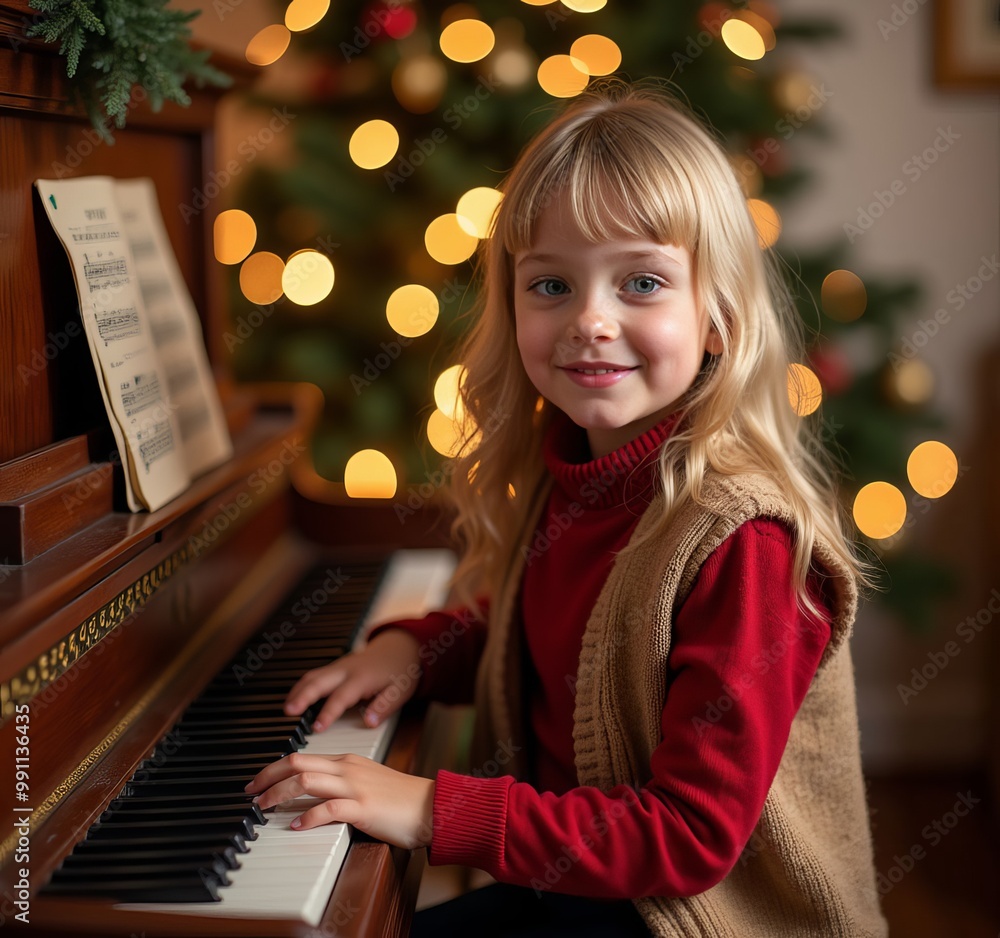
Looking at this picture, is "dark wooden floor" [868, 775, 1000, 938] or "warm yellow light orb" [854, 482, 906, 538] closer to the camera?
"dark wooden floor" [868, 775, 1000, 938]

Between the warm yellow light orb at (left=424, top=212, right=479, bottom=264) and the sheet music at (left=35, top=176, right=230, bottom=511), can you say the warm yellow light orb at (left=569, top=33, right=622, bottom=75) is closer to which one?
the warm yellow light orb at (left=424, top=212, right=479, bottom=264)

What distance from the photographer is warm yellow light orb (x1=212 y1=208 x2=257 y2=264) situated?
99.7 inches

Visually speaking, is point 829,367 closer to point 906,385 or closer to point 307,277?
point 906,385

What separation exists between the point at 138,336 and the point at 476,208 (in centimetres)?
126

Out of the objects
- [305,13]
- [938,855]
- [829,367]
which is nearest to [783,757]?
[829,367]

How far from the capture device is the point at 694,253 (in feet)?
3.96

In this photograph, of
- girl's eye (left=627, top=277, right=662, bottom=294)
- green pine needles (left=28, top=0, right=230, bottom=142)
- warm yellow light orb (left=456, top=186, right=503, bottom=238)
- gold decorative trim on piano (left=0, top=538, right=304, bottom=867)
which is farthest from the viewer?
warm yellow light orb (left=456, top=186, right=503, bottom=238)

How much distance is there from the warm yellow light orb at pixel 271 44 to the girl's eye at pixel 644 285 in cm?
170

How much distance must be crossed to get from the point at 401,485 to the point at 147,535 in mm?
1420

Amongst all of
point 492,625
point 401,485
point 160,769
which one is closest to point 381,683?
point 492,625

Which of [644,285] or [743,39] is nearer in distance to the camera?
[644,285]

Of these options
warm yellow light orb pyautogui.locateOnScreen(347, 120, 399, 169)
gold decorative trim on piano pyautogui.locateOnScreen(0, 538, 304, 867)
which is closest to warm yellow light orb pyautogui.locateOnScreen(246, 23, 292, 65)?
warm yellow light orb pyautogui.locateOnScreen(347, 120, 399, 169)

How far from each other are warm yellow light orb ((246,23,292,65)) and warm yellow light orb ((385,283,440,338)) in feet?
2.16

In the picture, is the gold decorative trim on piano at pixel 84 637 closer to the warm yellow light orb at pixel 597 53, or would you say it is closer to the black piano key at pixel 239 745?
the black piano key at pixel 239 745
